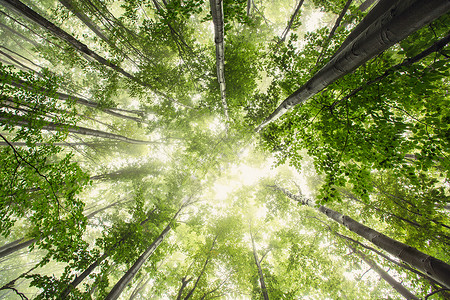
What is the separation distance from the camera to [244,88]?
16.2 feet

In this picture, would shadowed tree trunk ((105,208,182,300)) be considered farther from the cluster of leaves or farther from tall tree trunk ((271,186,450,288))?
the cluster of leaves

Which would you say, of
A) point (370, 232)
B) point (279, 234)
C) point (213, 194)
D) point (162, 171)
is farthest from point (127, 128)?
point (370, 232)

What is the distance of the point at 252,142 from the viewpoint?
6.08 m

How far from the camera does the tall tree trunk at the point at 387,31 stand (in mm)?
1192

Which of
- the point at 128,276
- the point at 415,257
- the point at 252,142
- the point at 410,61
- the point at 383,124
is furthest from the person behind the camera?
the point at 252,142

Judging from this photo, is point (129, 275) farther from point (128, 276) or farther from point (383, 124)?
point (383, 124)

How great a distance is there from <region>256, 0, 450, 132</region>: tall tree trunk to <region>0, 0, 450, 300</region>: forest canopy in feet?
0.03

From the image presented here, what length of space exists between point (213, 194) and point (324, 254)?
599cm

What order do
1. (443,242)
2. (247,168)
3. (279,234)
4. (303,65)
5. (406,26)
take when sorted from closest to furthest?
1. (406,26)
2. (303,65)
3. (443,242)
4. (279,234)
5. (247,168)

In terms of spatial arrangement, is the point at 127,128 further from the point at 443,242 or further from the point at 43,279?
the point at 443,242

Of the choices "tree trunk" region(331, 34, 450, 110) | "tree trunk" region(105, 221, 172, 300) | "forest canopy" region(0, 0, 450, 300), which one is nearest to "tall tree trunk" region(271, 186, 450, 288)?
"forest canopy" region(0, 0, 450, 300)

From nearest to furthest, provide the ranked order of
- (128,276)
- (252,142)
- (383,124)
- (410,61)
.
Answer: (410,61)
(383,124)
(128,276)
(252,142)

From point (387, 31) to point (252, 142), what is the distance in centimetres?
476

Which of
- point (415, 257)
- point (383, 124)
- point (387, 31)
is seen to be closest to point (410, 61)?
point (383, 124)
